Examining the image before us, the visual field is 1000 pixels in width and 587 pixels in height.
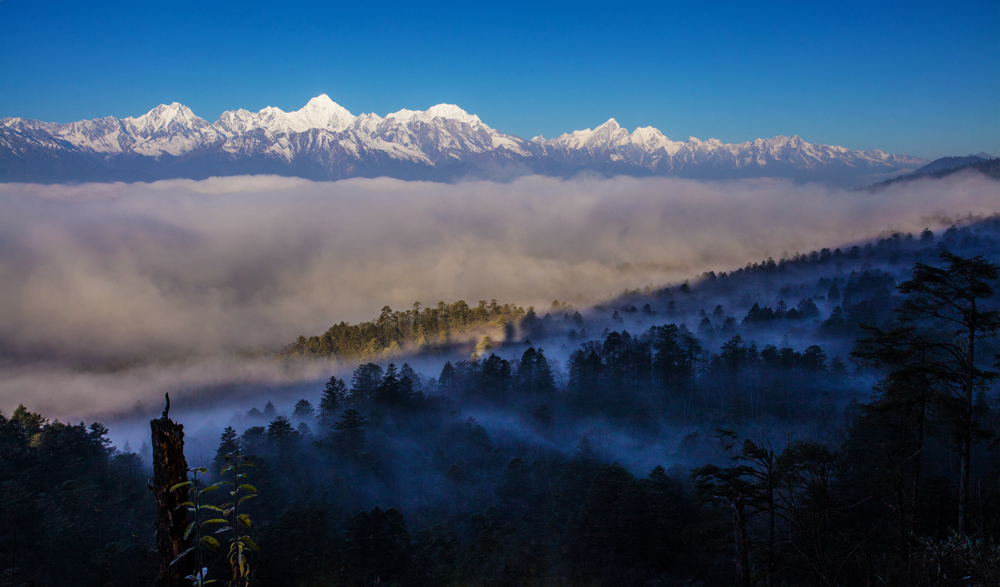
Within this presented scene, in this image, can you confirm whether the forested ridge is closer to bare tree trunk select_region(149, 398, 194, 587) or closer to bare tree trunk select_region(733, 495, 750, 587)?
bare tree trunk select_region(733, 495, 750, 587)

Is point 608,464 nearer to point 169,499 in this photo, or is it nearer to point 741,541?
point 741,541

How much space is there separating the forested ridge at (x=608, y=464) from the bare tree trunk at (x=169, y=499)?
5.83 m

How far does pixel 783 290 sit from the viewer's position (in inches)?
4186

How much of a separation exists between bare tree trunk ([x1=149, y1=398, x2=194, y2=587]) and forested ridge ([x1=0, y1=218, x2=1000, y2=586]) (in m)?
5.83

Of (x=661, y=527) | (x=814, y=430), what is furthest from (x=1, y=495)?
(x=814, y=430)

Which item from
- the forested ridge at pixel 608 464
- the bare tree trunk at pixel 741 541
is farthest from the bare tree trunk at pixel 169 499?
the bare tree trunk at pixel 741 541

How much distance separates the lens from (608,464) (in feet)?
123

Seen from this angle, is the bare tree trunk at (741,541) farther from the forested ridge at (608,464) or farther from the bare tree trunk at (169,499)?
the bare tree trunk at (169,499)

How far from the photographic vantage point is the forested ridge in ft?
53.7

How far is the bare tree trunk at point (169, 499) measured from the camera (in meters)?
4.65

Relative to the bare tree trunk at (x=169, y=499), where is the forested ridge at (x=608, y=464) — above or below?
below

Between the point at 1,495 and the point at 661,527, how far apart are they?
Answer: 45362 mm

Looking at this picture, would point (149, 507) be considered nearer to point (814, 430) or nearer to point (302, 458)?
point (302, 458)

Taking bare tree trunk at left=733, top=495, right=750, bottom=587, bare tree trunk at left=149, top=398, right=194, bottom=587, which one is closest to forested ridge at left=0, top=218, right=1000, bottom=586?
bare tree trunk at left=733, top=495, right=750, bottom=587
